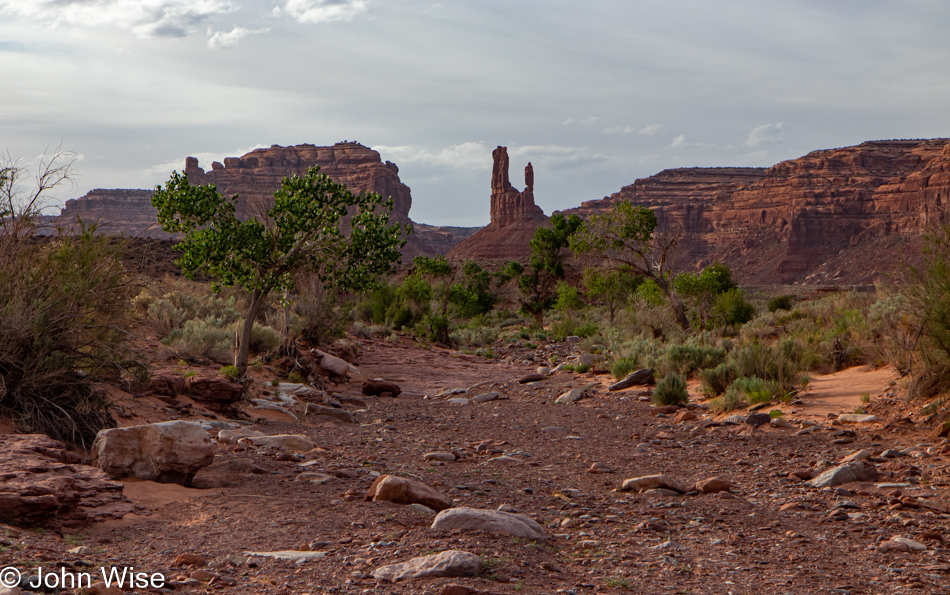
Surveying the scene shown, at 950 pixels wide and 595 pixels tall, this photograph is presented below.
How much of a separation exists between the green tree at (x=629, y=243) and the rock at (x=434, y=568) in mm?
18843

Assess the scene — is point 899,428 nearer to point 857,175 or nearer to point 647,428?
point 647,428

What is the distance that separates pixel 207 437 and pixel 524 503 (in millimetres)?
2999

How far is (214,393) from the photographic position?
37.1 ft

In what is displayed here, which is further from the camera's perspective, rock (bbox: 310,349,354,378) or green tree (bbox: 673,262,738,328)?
green tree (bbox: 673,262,738,328)

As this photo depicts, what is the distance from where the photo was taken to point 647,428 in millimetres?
11430

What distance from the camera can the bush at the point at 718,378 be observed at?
43.9 ft

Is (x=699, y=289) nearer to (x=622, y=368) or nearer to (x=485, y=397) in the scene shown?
(x=622, y=368)

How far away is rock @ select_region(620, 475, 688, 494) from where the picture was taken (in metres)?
7.09

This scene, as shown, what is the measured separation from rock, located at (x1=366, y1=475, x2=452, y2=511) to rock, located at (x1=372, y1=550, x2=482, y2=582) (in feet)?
5.44

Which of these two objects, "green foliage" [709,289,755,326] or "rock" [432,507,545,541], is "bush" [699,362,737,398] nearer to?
"rock" [432,507,545,541]

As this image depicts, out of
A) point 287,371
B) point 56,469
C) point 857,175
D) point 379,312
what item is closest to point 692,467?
point 56,469

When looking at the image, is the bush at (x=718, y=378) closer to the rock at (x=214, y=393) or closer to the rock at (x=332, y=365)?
the rock at (x=214, y=393)

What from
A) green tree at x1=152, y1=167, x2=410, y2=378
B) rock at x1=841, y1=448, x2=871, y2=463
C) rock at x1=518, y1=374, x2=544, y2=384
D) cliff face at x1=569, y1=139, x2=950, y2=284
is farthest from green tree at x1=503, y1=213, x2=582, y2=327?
cliff face at x1=569, y1=139, x2=950, y2=284

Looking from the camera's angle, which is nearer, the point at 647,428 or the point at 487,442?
the point at 487,442
